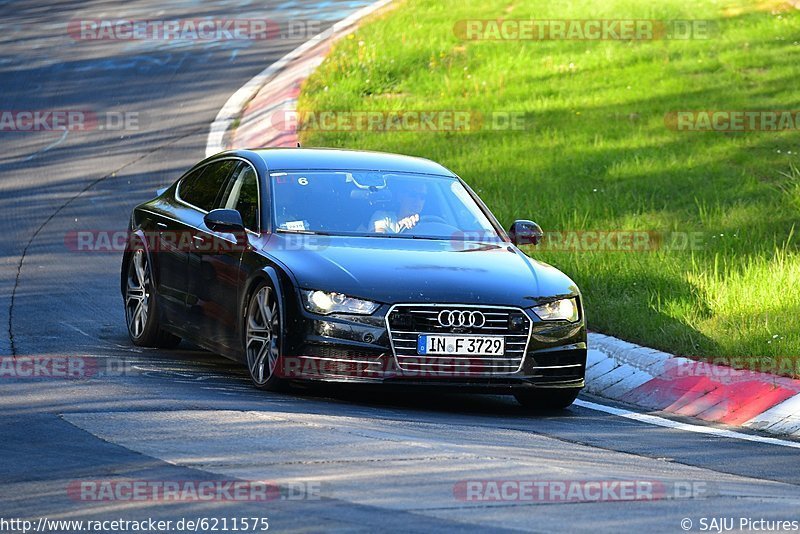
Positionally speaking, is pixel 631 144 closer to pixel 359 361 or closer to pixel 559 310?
pixel 559 310

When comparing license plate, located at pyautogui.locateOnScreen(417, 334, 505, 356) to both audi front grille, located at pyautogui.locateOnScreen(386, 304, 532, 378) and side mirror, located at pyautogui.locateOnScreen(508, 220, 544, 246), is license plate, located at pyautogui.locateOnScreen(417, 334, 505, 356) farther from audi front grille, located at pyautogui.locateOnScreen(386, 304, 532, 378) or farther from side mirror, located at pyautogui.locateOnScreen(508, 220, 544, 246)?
side mirror, located at pyautogui.locateOnScreen(508, 220, 544, 246)

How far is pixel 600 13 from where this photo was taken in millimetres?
28359

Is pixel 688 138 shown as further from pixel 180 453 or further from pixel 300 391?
pixel 180 453

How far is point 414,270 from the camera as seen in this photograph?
32.8 ft

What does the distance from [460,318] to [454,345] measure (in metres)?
0.17

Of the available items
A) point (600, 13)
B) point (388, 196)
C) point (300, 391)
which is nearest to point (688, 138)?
point (600, 13)

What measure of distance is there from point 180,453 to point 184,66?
67.7 feet

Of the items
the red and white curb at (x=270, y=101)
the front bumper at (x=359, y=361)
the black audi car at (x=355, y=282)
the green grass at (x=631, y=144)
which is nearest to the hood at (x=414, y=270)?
the black audi car at (x=355, y=282)

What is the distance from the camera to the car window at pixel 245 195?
11047 mm

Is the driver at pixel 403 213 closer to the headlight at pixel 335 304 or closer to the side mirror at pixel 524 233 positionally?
the side mirror at pixel 524 233

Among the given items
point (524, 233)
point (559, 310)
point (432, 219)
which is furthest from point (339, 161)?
point (559, 310)

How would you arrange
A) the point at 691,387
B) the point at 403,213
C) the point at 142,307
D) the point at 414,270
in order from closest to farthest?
the point at 414,270 → the point at 691,387 → the point at 403,213 → the point at 142,307

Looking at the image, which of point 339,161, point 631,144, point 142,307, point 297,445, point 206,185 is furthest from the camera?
point 631,144

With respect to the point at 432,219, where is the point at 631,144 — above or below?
below
